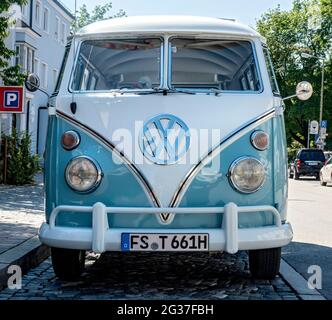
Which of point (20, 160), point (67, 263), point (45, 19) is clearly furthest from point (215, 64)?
point (45, 19)

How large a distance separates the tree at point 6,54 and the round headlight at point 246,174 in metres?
13.3

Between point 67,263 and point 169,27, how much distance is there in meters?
2.32

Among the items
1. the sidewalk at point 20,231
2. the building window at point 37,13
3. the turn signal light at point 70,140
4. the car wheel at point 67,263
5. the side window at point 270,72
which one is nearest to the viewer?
the turn signal light at point 70,140

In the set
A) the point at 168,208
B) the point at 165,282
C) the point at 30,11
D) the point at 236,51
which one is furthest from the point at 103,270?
the point at 30,11

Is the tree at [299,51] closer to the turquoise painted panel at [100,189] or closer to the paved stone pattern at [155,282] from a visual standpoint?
the paved stone pattern at [155,282]

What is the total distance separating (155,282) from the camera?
5.72 meters

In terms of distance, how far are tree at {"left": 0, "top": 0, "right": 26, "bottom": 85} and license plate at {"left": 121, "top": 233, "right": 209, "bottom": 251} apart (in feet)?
43.8

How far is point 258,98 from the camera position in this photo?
5.28 m

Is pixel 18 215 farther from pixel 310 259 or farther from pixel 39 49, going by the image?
pixel 39 49

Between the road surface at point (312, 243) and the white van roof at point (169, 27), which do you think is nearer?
the white van roof at point (169, 27)

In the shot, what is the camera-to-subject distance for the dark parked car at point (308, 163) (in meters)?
34.6

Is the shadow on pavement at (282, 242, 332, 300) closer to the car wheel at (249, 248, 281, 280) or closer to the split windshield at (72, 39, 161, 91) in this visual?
the car wheel at (249, 248, 281, 280)

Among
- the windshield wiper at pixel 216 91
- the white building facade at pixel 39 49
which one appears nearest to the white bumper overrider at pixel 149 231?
the windshield wiper at pixel 216 91
